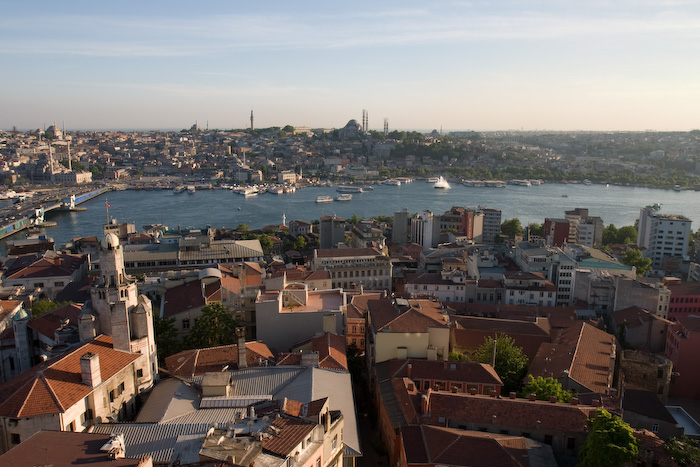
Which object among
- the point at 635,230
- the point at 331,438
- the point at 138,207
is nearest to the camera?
the point at 331,438

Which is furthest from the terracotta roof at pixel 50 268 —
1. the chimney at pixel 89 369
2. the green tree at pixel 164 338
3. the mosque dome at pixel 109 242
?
the chimney at pixel 89 369

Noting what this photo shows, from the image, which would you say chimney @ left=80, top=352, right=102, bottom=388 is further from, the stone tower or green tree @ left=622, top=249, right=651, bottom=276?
green tree @ left=622, top=249, right=651, bottom=276

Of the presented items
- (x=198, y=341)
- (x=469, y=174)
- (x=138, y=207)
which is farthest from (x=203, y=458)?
(x=469, y=174)

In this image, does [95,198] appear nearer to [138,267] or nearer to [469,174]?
[138,267]

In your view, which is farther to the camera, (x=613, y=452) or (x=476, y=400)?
(x=476, y=400)

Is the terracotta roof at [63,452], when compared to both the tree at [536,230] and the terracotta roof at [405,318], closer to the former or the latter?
the terracotta roof at [405,318]

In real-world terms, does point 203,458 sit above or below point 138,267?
above

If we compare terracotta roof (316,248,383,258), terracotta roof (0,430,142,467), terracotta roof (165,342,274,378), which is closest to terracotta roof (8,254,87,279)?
terracotta roof (316,248,383,258)

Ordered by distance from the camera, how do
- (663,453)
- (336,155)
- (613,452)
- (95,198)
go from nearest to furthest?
(613,452)
(663,453)
(95,198)
(336,155)
